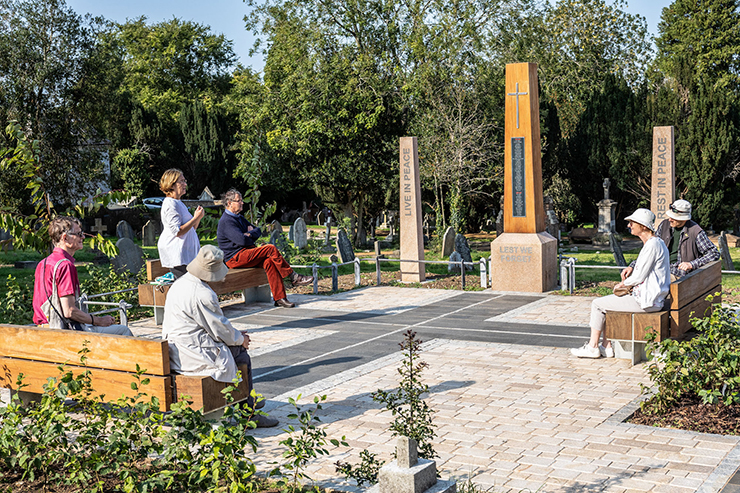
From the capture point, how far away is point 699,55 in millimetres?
44625

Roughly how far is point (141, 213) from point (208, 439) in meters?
30.7

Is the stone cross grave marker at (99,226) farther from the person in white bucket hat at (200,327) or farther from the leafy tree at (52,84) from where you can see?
Answer: the person in white bucket hat at (200,327)

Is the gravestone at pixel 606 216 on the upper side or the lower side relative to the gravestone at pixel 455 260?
upper

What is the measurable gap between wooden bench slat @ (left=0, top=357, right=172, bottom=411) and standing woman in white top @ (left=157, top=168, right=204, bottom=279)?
2.77 metres

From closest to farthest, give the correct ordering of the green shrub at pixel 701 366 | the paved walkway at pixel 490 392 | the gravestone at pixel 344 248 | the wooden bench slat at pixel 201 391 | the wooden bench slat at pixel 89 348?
the paved walkway at pixel 490 392
the wooden bench slat at pixel 201 391
the wooden bench slat at pixel 89 348
the green shrub at pixel 701 366
the gravestone at pixel 344 248

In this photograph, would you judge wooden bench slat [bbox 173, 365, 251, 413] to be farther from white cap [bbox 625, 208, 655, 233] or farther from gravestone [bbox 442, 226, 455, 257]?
gravestone [bbox 442, 226, 455, 257]

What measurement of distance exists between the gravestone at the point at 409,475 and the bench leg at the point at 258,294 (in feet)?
28.5

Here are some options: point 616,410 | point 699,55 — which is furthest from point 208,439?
point 699,55

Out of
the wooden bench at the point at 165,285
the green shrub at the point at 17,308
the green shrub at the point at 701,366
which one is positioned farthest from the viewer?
the green shrub at the point at 17,308

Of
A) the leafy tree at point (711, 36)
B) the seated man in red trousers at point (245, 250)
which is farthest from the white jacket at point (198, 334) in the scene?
the leafy tree at point (711, 36)

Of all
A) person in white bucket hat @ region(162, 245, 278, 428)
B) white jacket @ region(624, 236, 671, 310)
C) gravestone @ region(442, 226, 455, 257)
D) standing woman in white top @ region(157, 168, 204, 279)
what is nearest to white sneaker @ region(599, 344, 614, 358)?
white jacket @ region(624, 236, 671, 310)

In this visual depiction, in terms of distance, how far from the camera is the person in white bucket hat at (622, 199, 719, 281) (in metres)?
9.23

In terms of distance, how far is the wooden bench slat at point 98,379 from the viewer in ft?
18.8

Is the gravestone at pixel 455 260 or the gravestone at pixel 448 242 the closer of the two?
the gravestone at pixel 455 260
